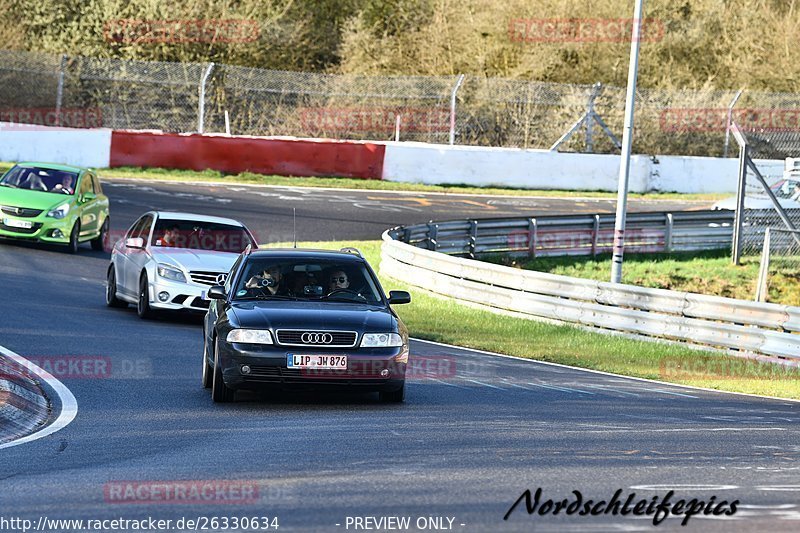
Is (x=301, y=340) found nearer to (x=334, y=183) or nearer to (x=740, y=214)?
(x=740, y=214)

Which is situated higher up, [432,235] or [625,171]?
[625,171]

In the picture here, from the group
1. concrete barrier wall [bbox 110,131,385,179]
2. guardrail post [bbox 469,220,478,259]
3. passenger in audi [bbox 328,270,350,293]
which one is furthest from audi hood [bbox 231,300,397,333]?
concrete barrier wall [bbox 110,131,385,179]

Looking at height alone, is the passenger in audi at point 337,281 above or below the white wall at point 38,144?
below

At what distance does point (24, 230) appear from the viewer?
23.8 metres

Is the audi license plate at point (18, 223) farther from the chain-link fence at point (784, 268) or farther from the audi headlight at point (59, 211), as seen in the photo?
the chain-link fence at point (784, 268)

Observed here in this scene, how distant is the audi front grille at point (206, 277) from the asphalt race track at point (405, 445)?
2.63ft

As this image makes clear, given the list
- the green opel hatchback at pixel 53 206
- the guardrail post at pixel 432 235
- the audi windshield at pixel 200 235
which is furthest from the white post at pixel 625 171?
the green opel hatchback at pixel 53 206

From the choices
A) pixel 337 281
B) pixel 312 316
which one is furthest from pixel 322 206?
pixel 312 316

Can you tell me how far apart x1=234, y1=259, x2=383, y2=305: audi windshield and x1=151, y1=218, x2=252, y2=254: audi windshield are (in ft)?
20.8

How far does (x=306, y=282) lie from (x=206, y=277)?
564cm

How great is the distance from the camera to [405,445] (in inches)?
380

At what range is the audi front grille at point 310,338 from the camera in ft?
37.5

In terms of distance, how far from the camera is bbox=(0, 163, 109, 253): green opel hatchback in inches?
936

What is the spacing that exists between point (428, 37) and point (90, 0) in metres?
13.5
